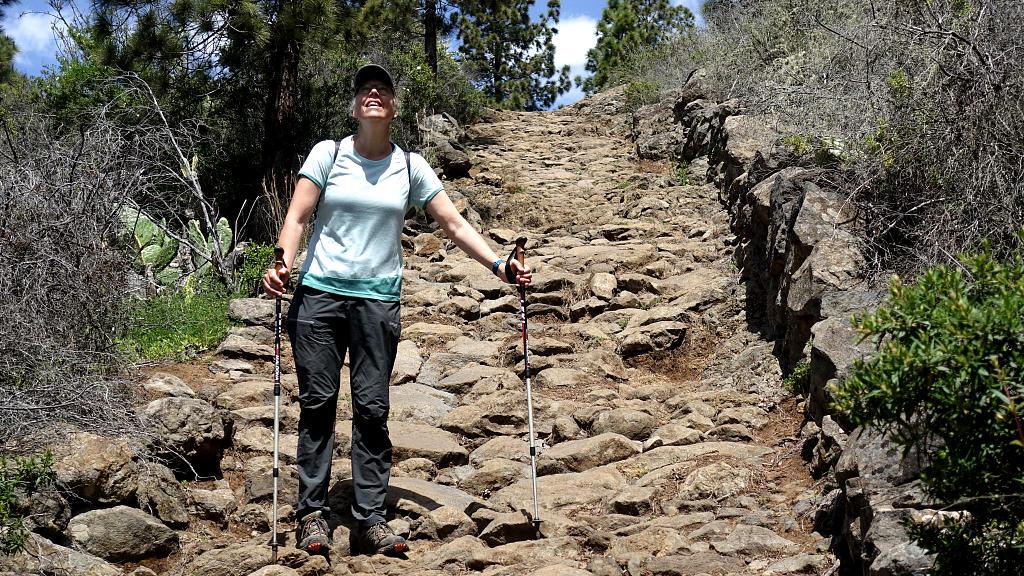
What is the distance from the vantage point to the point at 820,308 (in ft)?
18.4

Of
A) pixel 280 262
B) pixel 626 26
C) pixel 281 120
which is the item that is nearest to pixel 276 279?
pixel 280 262

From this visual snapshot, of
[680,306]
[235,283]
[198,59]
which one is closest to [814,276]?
[680,306]

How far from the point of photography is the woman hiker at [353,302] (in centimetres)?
419

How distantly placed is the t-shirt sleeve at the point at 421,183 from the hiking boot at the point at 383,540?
1.62 metres

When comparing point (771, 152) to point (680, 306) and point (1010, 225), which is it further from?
point (1010, 225)

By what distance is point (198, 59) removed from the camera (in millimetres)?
13086

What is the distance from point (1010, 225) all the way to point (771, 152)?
13.7 ft

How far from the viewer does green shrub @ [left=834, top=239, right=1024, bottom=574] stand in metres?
2.48

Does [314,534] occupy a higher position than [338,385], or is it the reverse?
[338,385]

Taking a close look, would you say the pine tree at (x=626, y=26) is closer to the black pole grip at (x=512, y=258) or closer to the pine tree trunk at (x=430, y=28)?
the pine tree trunk at (x=430, y=28)

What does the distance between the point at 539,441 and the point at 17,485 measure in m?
3.37

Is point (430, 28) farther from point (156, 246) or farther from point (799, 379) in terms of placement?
point (799, 379)

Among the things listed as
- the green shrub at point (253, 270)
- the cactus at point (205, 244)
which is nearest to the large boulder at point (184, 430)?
the green shrub at point (253, 270)

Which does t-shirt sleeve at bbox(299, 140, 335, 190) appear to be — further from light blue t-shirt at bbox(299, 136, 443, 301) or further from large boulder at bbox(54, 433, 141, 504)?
large boulder at bbox(54, 433, 141, 504)
